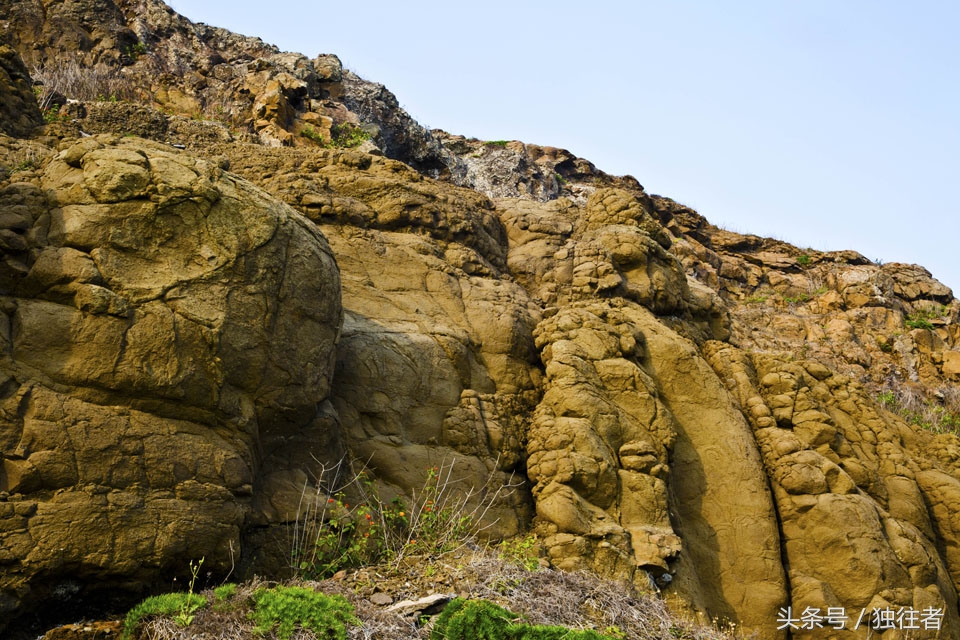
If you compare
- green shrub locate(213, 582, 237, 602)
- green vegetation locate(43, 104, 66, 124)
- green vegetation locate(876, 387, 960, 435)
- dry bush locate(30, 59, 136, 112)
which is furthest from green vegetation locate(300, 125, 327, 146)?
green vegetation locate(876, 387, 960, 435)

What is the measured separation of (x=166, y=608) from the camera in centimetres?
547

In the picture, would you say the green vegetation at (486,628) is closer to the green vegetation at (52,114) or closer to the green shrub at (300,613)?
the green shrub at (300,613)

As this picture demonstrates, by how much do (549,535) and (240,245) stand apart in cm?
Answer: 406

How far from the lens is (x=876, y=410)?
446 inches

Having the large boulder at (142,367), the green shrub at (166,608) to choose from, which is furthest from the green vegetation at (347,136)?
the green shrub at (166,608)

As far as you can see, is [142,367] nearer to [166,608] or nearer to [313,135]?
[166,608]

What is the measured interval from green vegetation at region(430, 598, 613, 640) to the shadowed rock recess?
160 cm

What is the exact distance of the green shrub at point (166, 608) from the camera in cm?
539

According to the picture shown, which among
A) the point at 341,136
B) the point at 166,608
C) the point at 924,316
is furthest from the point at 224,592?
the point at 924,316

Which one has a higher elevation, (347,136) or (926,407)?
(347,136)

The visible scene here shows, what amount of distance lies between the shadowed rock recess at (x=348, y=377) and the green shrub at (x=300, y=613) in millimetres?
634

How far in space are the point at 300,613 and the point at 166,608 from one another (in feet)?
2.98

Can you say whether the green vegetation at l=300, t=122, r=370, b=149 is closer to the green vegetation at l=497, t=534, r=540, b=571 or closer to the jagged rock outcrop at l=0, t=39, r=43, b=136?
the jagged rock outcrop at l=0, t=39, r=43, b=136

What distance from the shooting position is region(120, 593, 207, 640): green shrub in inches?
212
